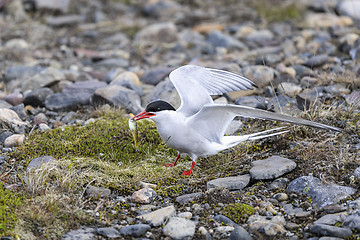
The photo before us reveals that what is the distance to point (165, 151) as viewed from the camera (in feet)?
17.2

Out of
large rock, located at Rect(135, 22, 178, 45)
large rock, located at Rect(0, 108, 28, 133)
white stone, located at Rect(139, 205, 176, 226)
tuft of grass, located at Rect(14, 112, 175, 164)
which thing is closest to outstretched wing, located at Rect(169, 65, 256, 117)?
tuft of grass, located at Rect(14, 112, 175, 164)

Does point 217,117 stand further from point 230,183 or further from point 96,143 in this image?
point 96,143

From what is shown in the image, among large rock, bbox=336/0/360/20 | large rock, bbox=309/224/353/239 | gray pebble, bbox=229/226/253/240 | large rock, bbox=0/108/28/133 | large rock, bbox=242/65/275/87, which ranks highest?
large rock, bbox=336/0/360/20

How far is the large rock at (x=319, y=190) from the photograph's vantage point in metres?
3.90

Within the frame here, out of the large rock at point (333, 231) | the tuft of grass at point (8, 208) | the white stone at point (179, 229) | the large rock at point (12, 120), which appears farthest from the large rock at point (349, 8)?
the tuft of grass at point (8, 208)

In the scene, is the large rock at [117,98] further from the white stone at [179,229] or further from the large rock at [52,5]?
the large rock at [52,5]

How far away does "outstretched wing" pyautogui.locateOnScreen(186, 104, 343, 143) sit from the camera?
3.91m

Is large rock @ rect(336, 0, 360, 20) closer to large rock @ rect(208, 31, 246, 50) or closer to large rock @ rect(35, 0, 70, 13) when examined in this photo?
large rock @ rect(208, 31, 246, 50)

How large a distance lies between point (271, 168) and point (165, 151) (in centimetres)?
134

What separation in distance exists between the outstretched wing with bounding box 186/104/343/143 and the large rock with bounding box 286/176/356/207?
52cm

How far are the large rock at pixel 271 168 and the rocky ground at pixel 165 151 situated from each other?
1 cm

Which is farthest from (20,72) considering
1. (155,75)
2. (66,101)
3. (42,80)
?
(155,75)

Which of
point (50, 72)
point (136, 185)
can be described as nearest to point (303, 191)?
point (136, 185)

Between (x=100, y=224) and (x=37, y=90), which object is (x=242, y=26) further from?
(x=100, y=224)
